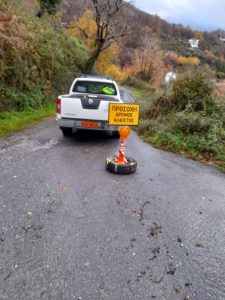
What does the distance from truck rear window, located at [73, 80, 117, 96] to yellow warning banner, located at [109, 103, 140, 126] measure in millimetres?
3687

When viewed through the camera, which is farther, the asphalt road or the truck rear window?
the truck rear window

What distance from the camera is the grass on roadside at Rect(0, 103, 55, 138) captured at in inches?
350

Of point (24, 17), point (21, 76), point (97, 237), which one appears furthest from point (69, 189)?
point (24, 17)

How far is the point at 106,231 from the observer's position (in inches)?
150

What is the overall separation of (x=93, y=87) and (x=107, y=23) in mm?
14496

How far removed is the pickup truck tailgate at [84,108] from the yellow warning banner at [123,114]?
5.74 ft

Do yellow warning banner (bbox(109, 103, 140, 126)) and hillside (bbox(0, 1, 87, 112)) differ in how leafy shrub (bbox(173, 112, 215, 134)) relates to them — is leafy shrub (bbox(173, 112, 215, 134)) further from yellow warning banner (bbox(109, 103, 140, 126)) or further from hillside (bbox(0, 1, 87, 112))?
hillside (bbox(0, 1, 87, 112))

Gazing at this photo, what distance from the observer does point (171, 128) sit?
9.33 meters

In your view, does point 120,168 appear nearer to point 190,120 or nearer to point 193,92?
point 190,120

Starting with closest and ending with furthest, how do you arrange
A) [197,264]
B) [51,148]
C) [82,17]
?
1. [197,264]
2. [51,148]
3. [82,17]

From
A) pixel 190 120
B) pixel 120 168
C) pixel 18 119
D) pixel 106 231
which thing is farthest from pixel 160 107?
pixel 106 231

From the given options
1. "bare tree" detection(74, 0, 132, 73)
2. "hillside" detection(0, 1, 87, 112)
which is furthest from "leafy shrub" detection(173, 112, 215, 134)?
"bare tree" detection(74, 0, 132, 73)

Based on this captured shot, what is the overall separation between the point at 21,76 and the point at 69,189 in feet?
25.7

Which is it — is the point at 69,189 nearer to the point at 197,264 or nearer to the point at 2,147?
the point at 197,264
